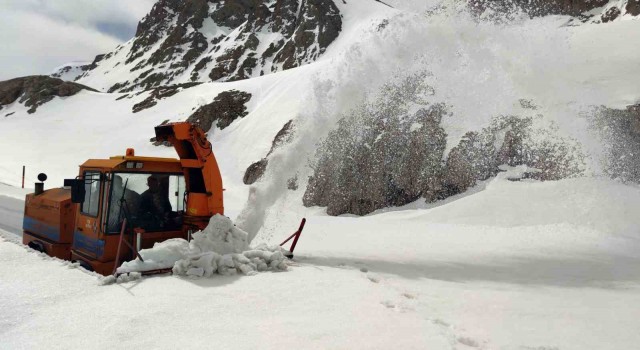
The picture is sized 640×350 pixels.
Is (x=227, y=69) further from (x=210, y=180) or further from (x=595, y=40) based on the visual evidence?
(x=210, y=180)

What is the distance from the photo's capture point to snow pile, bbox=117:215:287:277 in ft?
18.2

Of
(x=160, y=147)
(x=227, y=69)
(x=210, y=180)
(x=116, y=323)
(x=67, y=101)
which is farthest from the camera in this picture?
(x=227, y=69)

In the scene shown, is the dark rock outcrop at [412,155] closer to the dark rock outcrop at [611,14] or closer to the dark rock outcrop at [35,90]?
the dark rock outcrop at [611,14]

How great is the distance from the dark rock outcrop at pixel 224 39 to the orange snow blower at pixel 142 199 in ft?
246

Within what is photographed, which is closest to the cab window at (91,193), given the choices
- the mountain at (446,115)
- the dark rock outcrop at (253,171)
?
the mountain at (446,115)

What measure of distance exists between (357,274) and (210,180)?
8.92ft

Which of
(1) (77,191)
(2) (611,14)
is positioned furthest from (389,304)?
(2) (611,14)

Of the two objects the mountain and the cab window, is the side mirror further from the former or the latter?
the mountain

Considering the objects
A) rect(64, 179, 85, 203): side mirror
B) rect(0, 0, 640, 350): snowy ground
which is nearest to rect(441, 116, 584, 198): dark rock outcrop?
rect(0, 0, 640, 350): snowy ground

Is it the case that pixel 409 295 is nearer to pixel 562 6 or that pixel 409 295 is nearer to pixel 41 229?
pixel 41 229

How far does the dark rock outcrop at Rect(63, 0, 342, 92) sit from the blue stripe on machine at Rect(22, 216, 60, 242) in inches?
2893

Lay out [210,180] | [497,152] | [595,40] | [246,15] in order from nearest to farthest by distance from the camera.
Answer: [210,180] → [497,152] → [595,40] → [246,15]

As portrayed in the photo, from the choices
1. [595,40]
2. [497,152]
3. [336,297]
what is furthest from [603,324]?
[595,40]

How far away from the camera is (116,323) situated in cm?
380
